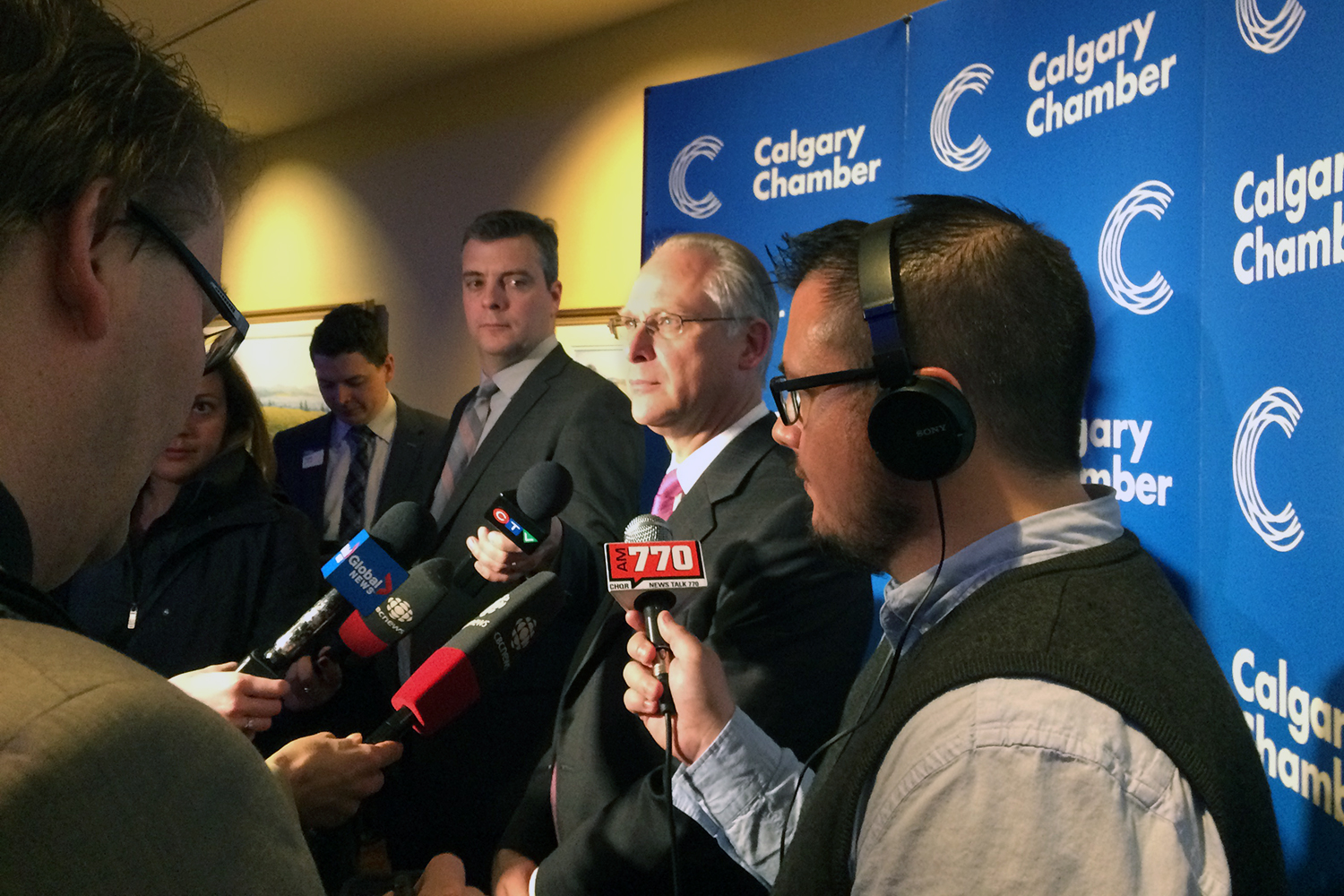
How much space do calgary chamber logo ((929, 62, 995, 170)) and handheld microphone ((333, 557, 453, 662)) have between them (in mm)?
1427

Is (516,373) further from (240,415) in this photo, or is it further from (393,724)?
(393,724)

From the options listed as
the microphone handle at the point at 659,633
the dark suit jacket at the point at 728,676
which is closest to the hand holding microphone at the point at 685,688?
the microphone handle at the point at 659,633

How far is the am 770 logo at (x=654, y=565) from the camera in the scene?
1.28 meters

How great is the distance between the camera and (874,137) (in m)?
2.40

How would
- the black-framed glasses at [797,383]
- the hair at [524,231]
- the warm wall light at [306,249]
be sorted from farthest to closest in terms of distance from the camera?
the warm wall light at [306,249], the hair at [524,231], the black-framed glasses at [797,383]

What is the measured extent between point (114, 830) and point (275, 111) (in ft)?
18.7

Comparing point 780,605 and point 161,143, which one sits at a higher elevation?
point 161,143

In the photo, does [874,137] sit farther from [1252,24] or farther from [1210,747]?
[1210,747]

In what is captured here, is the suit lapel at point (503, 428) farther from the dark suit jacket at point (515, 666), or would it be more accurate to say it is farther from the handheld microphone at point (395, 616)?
the handheld microphone at point (395, 616)

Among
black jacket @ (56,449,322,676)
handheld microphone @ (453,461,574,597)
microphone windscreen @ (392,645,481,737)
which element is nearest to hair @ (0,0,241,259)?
microphone windscreen @ (392,645,481,737)

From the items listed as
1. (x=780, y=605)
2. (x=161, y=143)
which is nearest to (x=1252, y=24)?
(x=780, y=605)

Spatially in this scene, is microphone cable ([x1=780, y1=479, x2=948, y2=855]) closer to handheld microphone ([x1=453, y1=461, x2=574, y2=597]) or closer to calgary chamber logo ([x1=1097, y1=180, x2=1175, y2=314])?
handheld microphone ([x1=453, y1=461, x2=574, y2=597])

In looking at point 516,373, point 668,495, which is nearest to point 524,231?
point 516,373

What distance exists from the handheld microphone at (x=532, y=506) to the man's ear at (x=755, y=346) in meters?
0.48
